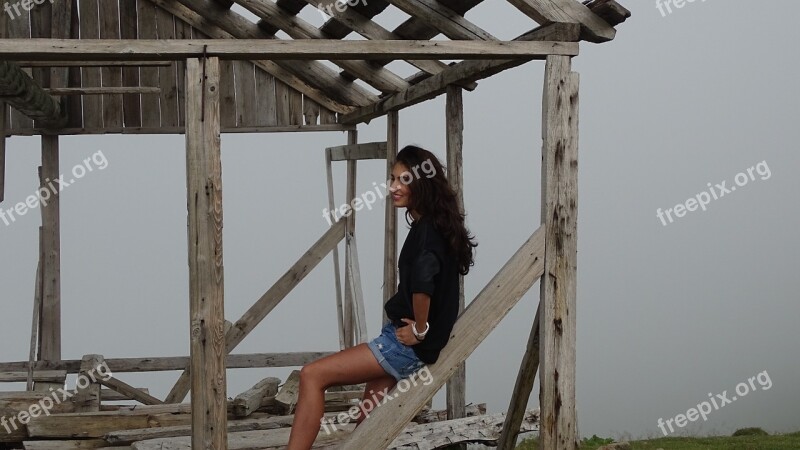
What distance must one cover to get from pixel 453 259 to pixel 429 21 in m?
2.21

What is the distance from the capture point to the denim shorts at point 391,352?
6.46m

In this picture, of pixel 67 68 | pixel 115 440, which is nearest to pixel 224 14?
pixel 67 68

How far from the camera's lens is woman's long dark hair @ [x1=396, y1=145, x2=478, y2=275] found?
6395 millimetres

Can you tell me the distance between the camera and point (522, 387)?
7578 mm

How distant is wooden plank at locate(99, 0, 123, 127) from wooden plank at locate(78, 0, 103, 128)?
0.15 feet

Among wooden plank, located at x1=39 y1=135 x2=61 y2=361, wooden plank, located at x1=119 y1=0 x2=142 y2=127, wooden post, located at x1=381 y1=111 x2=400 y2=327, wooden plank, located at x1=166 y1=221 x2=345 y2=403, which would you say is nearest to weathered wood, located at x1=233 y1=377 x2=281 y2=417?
wooden plank, located at x1=166 y1=221 x2=345 y2=403

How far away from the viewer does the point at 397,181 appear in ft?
21.2

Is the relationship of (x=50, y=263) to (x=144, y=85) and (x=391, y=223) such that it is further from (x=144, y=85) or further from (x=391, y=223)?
(x=391, y=223)

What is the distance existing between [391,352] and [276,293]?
5354 millimetres

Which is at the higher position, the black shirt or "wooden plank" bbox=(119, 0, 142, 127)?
"wooden plank" bbox=(119, 0, 142, 127)

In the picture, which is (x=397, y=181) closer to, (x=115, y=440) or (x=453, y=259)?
(x=453, y=259)

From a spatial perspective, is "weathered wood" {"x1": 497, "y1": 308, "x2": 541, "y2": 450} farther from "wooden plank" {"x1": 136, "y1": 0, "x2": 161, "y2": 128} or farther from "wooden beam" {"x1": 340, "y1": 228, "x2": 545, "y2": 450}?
"wooden plank" {"x1": 136, "y1": 0, "x2": 161, "y2": 128}

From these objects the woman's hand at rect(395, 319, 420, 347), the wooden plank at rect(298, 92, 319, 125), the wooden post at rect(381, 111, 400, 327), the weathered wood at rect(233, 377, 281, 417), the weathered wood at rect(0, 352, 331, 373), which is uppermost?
the wooden plank at rect(298, 92, 319, 125)

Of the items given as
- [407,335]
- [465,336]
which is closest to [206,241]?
[407,335]
